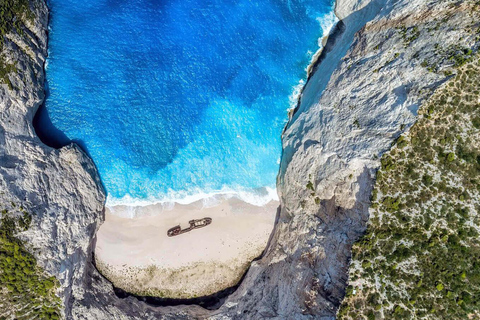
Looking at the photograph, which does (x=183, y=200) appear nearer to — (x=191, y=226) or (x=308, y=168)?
(x=191, y=226)

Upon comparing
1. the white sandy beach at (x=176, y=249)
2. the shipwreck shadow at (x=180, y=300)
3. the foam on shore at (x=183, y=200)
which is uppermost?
the foam on shore at (x=183, y=200)

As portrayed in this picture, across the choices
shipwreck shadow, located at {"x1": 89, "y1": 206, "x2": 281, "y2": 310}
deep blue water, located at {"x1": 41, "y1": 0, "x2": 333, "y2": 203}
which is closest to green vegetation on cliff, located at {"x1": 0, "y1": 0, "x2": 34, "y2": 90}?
deep blue water, located at {"x1": 41, "y1": 0, "x2": 333, "y2": 203}

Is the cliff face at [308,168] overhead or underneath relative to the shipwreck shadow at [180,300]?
overhead

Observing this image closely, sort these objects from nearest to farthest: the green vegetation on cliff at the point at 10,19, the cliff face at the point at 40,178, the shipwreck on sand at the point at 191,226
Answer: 1. the cliff face at the point at 40,178
2. the green vegetation on cliff at the point at 10,19
3. the shipwreck on sand at the point at 191,226

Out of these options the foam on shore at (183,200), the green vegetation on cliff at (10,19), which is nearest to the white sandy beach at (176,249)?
the foam on shore at (183,200)

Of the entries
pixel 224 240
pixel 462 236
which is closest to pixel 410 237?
pixel 462 236

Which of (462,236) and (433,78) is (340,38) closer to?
(433,78)

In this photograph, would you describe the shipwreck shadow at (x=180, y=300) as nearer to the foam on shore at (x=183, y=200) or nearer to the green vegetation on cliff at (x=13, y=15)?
the foam on shore at (x=183, y=200)
